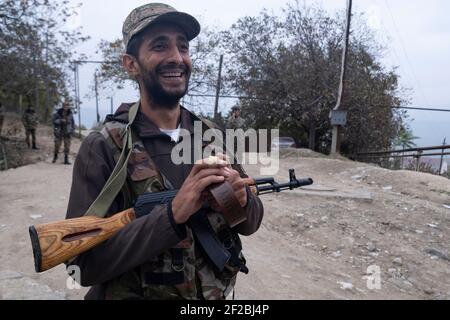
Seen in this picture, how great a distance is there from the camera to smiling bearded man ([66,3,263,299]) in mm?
1187

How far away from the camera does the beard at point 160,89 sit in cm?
145

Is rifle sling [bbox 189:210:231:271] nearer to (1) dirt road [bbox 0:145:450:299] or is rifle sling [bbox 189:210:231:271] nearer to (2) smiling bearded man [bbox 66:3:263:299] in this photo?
(2) smiling bearded man [bbox 66:3:263:299]

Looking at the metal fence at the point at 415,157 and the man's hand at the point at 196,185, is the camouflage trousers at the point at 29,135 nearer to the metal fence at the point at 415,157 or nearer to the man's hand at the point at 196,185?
the metal fence at the point at 415,157

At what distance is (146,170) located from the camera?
4.40 ft

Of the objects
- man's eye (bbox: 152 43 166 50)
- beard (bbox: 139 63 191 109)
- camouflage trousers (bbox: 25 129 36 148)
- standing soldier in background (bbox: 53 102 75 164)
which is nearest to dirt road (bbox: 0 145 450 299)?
standing soldier in background (bbox: 53 102 75 164)

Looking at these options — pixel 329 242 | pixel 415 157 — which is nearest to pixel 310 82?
pixel 415 157

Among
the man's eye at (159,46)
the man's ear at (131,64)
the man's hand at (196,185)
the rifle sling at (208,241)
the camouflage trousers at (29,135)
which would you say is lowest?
the camouflage trousers at (29,135)

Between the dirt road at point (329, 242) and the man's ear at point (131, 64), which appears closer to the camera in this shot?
the man's ear at point (131, 64)

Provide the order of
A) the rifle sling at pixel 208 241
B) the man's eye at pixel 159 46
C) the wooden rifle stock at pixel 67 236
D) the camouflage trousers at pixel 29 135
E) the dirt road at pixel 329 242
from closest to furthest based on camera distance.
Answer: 1. the wooden rifle stock at pixel 67 236
2. the rifle sling at pixel 208 241
3. the man's eye at pixel 159 46
4. the dirt road at pixel 329 242
5. the camouflage trousers at pixel 29 135

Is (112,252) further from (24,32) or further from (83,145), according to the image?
(24,32)

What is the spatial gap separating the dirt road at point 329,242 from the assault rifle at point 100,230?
2.25 meters

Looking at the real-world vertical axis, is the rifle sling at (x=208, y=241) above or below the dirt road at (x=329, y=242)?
above

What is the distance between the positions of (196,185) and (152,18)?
0.65m

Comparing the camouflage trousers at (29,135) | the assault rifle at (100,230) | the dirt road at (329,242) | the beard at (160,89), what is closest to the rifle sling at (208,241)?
the assault rifle at (100,230)
